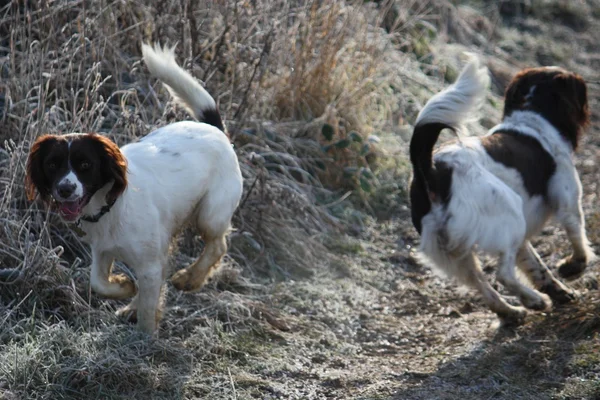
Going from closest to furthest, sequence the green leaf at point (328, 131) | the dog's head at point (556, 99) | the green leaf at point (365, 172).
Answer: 1. the dog's head at point (556, 99)
2. the green leaf at point (328, 131)
3. the green leaf at point (365, 172)

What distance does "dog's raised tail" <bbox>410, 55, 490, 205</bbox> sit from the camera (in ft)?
14.4

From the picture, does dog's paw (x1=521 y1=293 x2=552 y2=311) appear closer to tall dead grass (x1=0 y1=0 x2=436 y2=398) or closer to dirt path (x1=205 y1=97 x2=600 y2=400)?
dirt path (x1=205 y1=97 x2=600 y2=400)

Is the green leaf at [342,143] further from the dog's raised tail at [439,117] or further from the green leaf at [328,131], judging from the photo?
the dog's raised tail at [439,117]

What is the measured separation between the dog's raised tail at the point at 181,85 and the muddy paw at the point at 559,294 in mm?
1994

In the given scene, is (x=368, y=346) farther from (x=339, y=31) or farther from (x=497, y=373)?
(x=339, y=31)

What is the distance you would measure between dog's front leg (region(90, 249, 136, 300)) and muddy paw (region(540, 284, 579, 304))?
2250 mm

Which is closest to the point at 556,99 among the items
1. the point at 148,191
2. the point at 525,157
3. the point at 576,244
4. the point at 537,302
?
the point at 525,157

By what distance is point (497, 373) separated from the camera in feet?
13.4

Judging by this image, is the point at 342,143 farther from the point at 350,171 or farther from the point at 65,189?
the point at 65,189

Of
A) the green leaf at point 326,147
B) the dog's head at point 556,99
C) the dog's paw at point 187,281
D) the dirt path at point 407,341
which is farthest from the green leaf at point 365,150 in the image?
the dog's paw at point 187,281

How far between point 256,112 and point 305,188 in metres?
0.64

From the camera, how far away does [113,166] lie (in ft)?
12.0

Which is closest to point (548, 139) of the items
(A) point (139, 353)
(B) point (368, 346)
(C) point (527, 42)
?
(B) point (368, 346)

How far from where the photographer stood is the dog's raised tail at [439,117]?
4379mm
